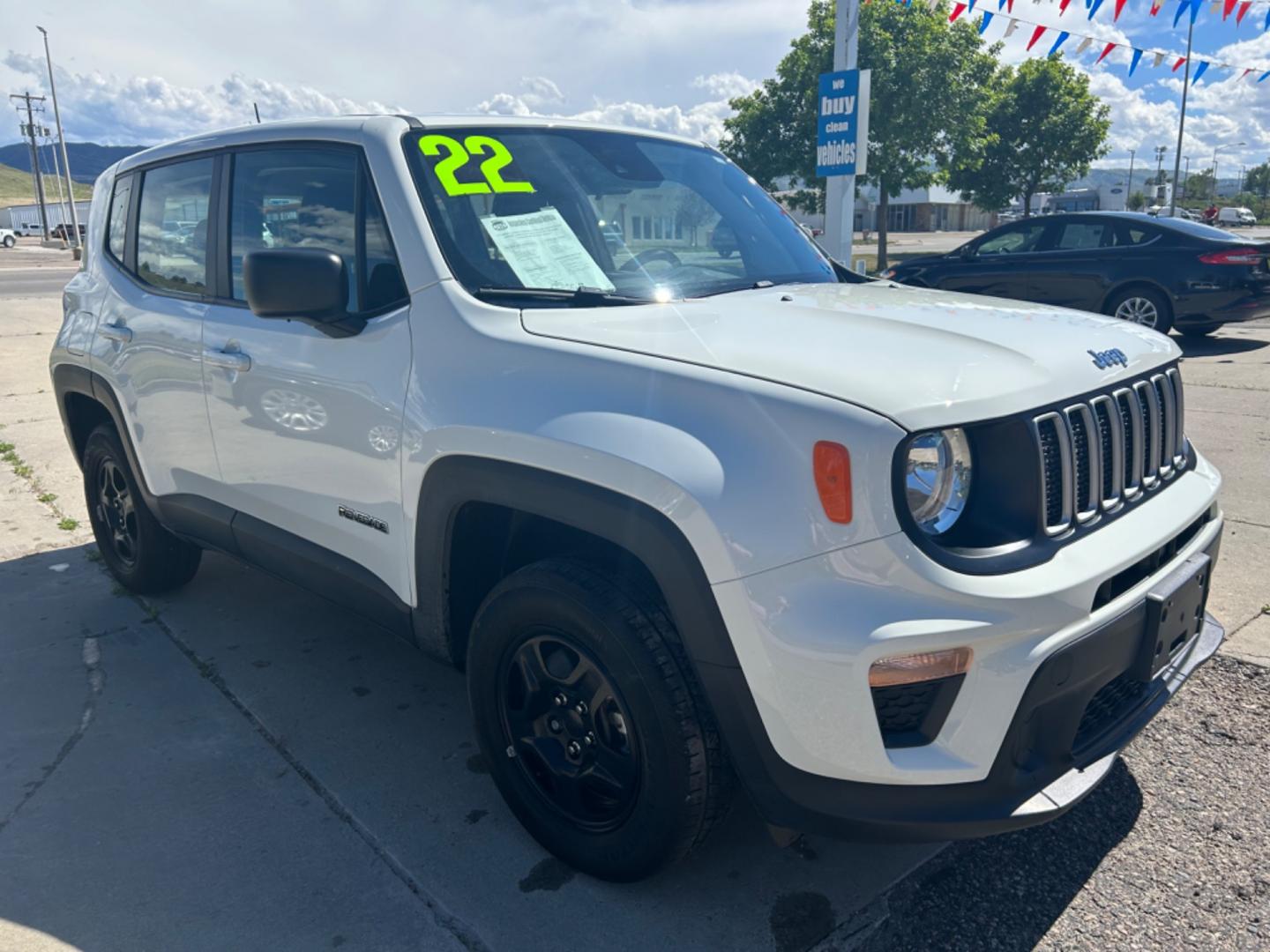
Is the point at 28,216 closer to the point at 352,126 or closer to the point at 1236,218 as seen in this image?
the point at 1236,218

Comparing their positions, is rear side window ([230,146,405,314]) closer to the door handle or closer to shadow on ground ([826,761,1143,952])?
the door handle

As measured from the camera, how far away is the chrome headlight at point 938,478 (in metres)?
1.90

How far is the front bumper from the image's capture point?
1924mm

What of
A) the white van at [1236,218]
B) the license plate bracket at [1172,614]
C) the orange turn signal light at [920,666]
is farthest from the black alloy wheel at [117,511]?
the white van at [1236,218]

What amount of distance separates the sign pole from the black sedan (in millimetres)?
997

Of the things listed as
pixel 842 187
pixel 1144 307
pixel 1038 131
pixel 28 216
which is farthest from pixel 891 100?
pixel 28 216

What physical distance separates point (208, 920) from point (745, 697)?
4.94 ft

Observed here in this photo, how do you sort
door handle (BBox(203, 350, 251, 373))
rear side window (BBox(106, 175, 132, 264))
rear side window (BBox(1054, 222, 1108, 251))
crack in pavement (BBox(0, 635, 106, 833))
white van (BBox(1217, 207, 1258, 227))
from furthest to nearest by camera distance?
1. white van (BBox(1217, 207, 1258, 227))
2. rear side window (BBox(1054, 222, 1108, 251))
3. rear side window (BBox(106, 175, 132, 264))
4. door handle (BBox(203, 350, 251, 373))
5. crack in pavement (BBox(0, 635, 106, 833))

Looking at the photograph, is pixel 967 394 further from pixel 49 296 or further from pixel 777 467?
pixel 49 296

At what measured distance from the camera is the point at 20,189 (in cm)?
18050

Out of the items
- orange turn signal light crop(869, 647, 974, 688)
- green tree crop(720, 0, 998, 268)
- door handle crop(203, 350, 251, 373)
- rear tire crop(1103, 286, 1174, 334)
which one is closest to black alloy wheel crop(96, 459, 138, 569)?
door handle crop(203, 350, 251, 373)

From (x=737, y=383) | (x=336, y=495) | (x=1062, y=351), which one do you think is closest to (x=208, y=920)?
(x=336, y=495)

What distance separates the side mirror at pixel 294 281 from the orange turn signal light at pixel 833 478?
4.79ft

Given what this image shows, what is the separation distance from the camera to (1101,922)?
2301 mm
